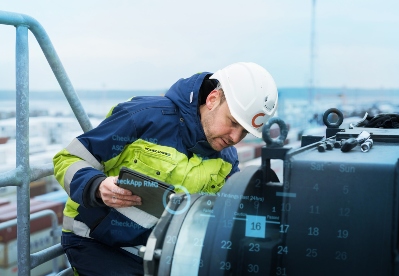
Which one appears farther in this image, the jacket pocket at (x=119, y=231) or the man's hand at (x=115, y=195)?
the jacket pocket at (x=119, y=231)

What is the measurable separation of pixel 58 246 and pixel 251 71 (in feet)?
2.56

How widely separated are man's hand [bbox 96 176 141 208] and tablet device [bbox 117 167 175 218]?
0.02 meters

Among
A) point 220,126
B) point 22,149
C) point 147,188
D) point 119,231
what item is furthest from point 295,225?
point 22,149

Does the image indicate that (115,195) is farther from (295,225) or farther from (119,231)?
(295,225)

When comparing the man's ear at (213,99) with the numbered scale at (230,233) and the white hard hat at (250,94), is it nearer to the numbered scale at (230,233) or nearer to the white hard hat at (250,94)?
the white hard hat at (250,94)

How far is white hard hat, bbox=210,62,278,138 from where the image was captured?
1274 mm

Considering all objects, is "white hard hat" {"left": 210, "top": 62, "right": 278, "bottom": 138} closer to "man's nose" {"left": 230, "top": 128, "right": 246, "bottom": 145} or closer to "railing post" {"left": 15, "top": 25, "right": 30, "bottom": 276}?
"man's nose" {"left": 230, "top": 128, "right": 246, "bottom": 145}

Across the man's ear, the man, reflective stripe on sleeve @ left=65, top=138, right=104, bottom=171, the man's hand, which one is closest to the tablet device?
the man's hand

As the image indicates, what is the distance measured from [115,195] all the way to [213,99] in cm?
40

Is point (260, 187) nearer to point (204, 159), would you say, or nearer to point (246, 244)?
point (246, 244)

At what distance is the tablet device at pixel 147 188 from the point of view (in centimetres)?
108

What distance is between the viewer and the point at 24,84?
1.38 metres

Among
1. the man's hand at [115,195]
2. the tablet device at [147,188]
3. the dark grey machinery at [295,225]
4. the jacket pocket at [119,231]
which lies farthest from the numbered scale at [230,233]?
the jacket pocket at [119,231]

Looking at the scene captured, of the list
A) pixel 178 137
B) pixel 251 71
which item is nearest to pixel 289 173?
pixel 251 71
